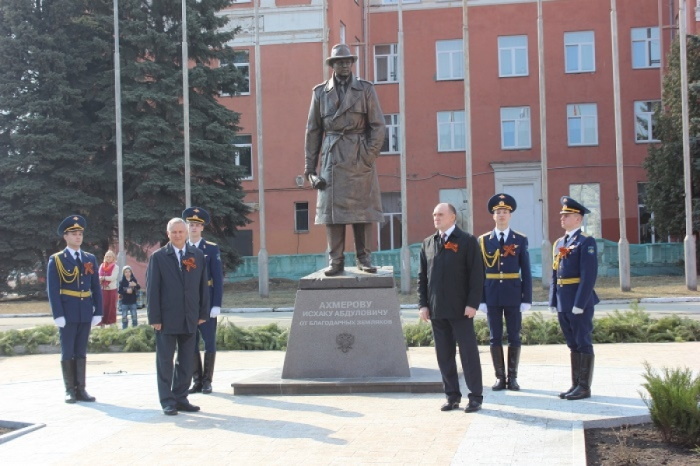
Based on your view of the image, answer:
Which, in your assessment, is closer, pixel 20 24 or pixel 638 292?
pixel 638 292

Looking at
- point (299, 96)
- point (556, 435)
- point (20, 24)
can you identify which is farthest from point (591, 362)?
point (299, 96)

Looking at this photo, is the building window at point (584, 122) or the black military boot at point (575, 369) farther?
the building window at point (584, 122)

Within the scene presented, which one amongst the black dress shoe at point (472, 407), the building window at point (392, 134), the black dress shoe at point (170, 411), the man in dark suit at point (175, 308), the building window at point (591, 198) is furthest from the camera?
the building window at point (392, 134)

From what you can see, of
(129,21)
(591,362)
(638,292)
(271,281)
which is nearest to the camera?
(591,362)

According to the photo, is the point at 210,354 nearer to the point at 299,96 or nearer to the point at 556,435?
the point at 556,435

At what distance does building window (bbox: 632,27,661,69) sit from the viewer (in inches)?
1623

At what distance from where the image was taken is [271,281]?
37.0 meters

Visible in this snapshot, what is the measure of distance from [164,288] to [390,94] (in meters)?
34.1

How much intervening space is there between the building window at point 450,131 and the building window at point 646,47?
788 centimetres

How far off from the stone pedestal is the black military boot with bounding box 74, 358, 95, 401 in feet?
7.30

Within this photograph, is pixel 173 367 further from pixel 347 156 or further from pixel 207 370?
pixel 347 156

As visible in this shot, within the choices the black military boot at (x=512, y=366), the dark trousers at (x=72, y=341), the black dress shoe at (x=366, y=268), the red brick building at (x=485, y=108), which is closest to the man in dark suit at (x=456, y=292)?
the black military boot at (x=512, y=366)

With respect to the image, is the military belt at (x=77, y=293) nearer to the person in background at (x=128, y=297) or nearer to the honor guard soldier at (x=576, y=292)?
the honor guard soldier at (x=576, y=292)

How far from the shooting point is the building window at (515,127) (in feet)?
138
